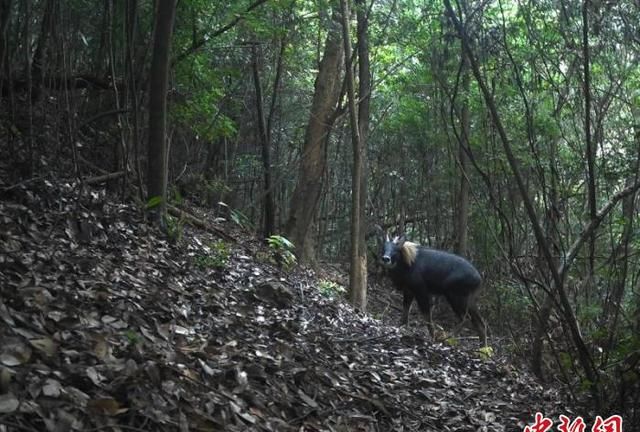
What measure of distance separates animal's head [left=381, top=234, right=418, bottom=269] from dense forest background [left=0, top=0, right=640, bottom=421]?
50 cm

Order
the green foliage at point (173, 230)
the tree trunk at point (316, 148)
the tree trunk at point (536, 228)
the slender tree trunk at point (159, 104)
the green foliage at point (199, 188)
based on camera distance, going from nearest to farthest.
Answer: the tree trunk at point (536, 228), the slender tree trunk at point (159, 104), the green foliage at point (173, 230), the tree trunk at point (316, 148), the green foliage at point (199, 188)

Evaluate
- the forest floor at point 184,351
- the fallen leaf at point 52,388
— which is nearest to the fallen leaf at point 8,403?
the forest floor at point 184,351

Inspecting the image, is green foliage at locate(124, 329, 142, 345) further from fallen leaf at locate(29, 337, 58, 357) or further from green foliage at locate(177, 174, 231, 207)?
green foliage at locate(177, 174, 231, 207)

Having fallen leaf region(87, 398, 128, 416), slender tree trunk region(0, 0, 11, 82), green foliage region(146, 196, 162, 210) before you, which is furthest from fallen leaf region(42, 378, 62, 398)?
green foliage region(146, 196, 162, 210)

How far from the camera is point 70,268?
4.43 m

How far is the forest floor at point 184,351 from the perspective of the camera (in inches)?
119

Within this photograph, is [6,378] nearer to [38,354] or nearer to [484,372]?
[38,354]

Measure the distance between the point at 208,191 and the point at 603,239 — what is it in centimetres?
632

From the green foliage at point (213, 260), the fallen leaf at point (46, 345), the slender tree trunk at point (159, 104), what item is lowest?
the fallen leaf at point (46, 345)

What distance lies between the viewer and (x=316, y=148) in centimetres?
1093

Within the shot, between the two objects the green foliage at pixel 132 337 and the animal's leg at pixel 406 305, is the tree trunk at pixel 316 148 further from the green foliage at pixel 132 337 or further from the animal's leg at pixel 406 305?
the green foliage at pixel 132 337

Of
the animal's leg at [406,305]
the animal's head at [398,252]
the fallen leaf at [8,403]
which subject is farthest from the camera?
the animal's head at [398,252]

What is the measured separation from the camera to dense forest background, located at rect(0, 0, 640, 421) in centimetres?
489

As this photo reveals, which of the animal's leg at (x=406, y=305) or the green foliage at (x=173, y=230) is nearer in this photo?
the green foliage at (x=173, y=230)
